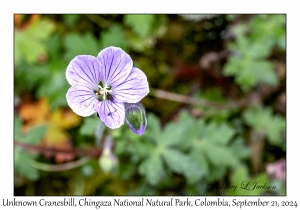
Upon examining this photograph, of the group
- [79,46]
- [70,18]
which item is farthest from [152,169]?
[70,18]

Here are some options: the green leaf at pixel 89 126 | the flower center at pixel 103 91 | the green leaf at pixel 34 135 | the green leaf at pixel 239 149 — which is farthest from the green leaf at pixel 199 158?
the flower center at pixel 103 91

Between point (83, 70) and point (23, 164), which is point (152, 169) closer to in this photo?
point (23, 164)

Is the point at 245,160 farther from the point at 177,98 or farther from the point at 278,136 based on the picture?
the point at 177,98

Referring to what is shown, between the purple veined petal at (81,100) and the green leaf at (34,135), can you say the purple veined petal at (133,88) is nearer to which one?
the purple veined petal at (81,100)

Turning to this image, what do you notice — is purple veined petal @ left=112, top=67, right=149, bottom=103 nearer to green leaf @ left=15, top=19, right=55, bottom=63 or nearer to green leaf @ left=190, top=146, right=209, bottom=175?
green leaf @ left=190, top=146, right=209, bottom=175
